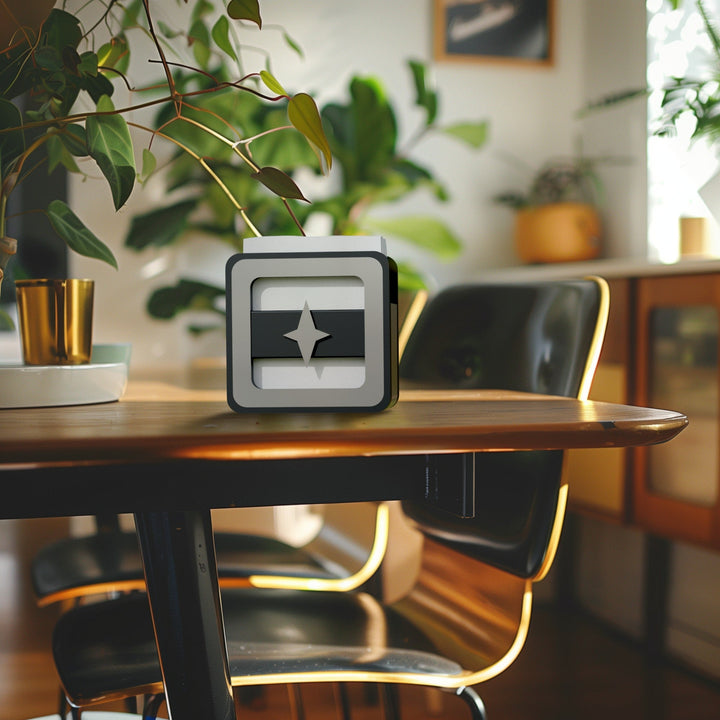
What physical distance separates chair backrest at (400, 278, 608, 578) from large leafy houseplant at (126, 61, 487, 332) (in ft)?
3.70

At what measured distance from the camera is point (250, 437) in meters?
0.57

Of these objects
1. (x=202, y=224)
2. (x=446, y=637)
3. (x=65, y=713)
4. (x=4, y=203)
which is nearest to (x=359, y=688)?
(x=65, y=713)

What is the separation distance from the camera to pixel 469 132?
2.63 m

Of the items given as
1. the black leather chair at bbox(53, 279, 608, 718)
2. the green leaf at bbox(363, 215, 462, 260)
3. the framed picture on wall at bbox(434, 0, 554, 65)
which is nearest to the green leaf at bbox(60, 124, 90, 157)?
the black leather chair at bbox(53, 279, 608, 718)

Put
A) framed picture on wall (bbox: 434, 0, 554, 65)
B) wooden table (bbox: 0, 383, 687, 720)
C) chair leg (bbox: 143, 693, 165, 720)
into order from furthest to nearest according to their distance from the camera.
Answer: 1. framed picture on wall (bbox: 434, 0, 554, 65)
2. chair leg (bbox: 143, 693, 165, 720)
3. wooden table (bbox: 0, 383, 687, 720)

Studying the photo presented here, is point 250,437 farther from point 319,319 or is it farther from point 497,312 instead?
point 497,312

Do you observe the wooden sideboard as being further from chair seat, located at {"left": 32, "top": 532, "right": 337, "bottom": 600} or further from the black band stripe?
the black band stripe

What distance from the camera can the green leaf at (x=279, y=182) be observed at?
81cm

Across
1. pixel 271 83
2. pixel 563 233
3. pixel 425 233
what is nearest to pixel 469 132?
pixel 425 233

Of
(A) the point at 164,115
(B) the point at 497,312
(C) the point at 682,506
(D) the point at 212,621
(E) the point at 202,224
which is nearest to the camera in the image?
(D) the point at 212,621

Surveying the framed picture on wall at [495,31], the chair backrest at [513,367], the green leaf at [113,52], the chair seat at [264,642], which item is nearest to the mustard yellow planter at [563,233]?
the framed picture on wall at [495,31]

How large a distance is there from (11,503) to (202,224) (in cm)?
220

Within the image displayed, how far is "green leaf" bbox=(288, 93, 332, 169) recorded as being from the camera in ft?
2.49

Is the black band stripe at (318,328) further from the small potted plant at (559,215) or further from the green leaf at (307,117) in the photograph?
the small potted plant at (559,215)
